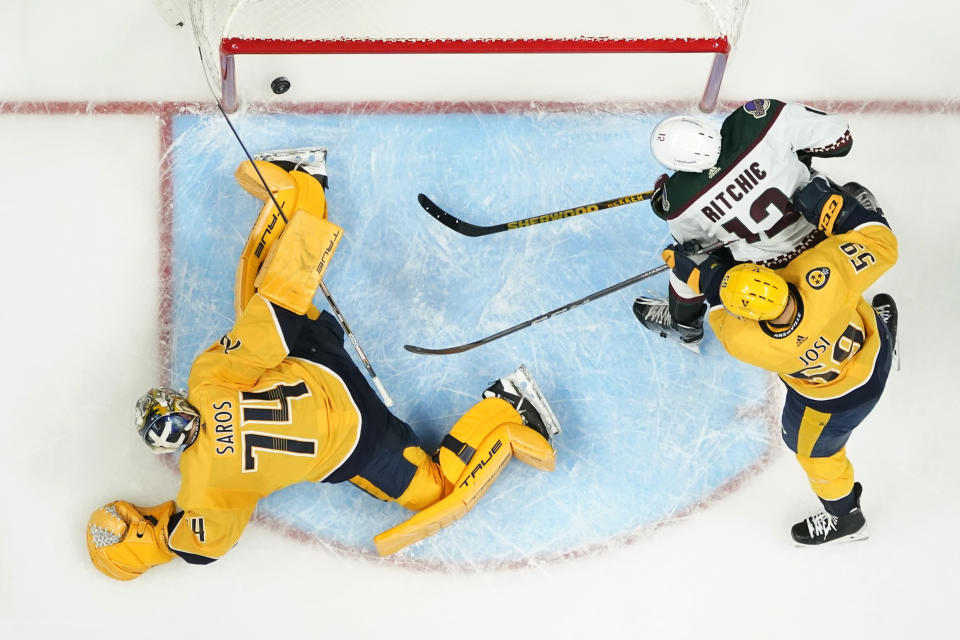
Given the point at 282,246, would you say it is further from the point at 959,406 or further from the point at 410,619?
the point at 959,406

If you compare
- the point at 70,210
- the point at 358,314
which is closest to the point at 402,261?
the point at 358,314

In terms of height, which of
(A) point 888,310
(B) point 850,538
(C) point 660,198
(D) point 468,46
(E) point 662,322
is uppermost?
(D) point 468,46

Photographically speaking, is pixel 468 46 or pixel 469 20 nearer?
pixel 468 46

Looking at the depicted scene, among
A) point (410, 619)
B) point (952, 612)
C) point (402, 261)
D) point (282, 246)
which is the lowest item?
point (410, 619)

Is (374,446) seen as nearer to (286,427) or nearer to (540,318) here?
(286,427)

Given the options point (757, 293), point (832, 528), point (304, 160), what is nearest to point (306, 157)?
point (304, 160)

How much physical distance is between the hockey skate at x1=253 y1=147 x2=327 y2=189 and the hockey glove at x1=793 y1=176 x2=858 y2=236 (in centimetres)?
176

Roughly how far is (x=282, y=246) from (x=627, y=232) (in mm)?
1411

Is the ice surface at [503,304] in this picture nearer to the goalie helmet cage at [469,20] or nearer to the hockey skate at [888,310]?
the goalie helmet cage at [469,20]

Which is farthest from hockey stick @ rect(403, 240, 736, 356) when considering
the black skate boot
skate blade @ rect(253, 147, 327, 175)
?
the black skate boot

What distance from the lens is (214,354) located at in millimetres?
2883

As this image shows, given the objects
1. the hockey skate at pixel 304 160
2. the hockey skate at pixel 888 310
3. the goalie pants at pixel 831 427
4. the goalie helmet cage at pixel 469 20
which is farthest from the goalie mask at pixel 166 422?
the hockey skate at pixel 888 310

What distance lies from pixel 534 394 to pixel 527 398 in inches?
1.3

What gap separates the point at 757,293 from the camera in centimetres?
243
